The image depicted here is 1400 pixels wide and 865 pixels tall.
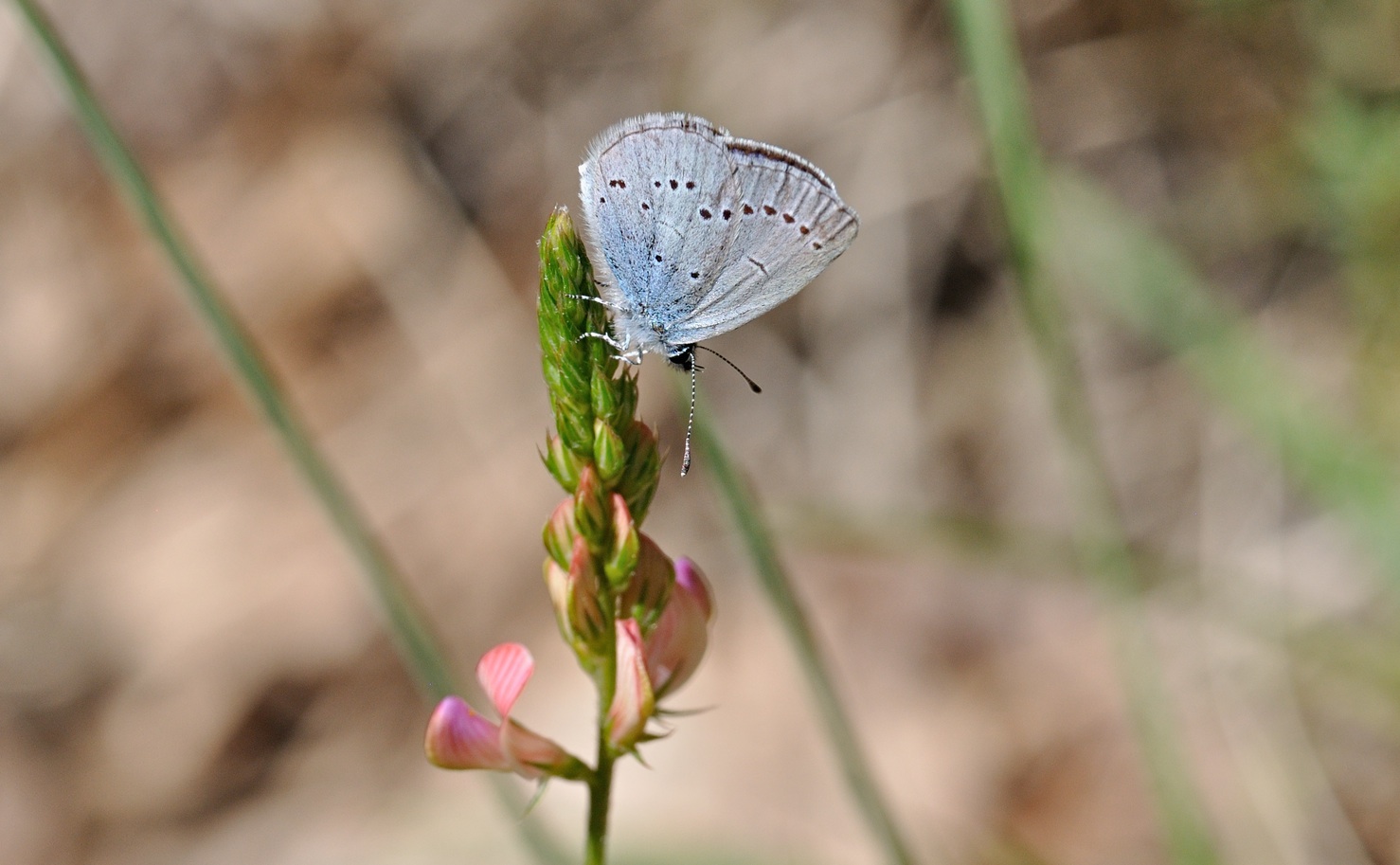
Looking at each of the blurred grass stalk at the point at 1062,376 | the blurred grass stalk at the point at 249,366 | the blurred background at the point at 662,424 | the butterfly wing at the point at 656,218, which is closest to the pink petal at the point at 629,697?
the blurred grass stalk at the point at 249,366

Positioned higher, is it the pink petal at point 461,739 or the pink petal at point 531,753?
the pink petal at point 461,739

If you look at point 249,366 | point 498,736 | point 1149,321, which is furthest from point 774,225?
point 1149,321

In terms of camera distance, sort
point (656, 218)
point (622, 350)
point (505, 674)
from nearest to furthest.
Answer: point (505, 674)
point (622, 350)
point (656, 218)

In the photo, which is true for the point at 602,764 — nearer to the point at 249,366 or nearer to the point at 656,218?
the point at 249,366

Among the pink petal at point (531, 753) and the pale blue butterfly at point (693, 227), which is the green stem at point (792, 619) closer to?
the pale blue butterfly at point (693, 227)

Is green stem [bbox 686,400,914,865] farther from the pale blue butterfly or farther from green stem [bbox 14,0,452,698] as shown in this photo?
green stem [bbox 14,0,452,698]

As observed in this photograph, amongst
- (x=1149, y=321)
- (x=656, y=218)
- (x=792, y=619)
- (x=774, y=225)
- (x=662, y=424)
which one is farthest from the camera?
(x=662, y=424)

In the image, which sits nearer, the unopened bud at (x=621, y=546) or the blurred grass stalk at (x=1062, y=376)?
the unopened bud at (x=621, y=546)
